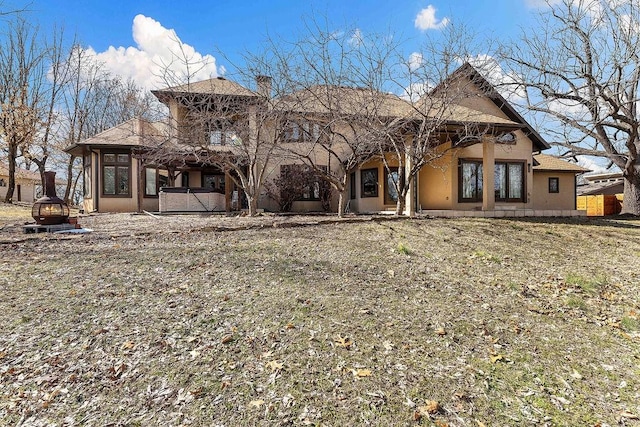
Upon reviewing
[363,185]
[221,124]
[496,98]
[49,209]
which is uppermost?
[496,98]

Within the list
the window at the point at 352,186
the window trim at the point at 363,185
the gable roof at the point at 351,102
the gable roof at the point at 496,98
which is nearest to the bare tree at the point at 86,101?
the window at the point at 352,186

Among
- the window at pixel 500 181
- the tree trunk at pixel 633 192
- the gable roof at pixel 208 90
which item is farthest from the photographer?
the tree trunk at pixel 633 192

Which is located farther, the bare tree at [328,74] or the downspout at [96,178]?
the downspout at [96,178]

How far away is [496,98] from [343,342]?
13.1 metres

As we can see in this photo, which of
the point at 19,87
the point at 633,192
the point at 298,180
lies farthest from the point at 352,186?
the point at 19,87

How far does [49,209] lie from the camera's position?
740 centimetres

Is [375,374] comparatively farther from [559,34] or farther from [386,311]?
[559,34]

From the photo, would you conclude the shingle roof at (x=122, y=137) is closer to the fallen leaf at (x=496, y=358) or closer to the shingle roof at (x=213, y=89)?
the shingle roof at (x=213, y=89)

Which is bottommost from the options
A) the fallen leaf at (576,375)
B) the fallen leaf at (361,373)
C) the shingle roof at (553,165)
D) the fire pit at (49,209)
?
the fallen leaf at (576,375)

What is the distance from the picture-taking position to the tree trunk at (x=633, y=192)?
1433 centimetres

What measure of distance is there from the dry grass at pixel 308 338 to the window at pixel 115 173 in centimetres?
1082

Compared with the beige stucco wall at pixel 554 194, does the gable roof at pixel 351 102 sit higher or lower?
higher

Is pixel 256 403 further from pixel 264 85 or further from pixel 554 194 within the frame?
pixel 554 194

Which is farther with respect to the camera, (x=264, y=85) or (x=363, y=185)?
(x=363, y=185)
